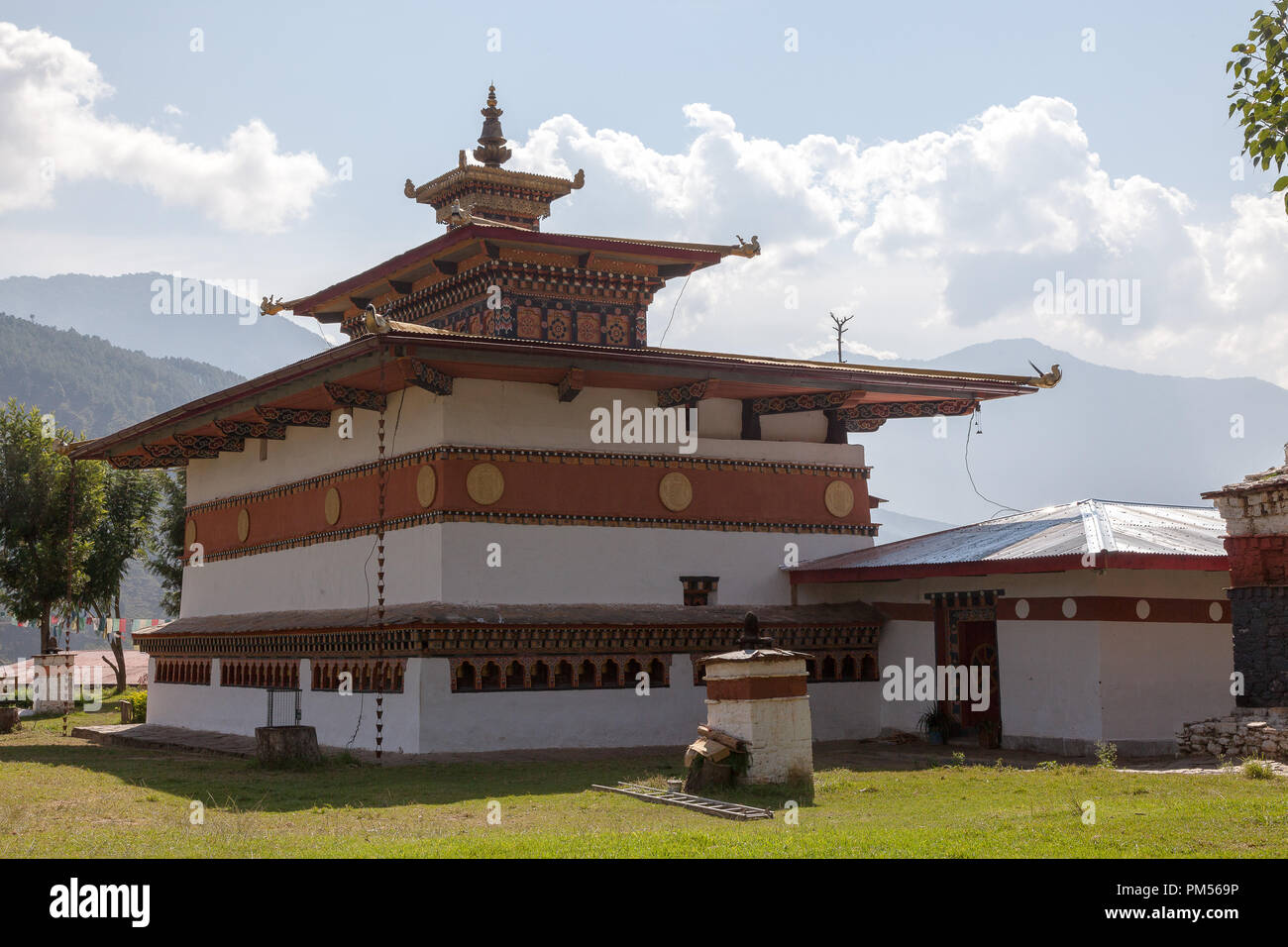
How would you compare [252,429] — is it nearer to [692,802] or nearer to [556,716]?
[556,716]

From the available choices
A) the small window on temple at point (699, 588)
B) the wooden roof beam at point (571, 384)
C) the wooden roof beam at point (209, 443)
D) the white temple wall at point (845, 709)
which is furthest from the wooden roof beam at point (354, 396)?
the white temple wall at point (845, 709)

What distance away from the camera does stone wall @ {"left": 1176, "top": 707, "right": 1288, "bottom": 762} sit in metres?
14.0

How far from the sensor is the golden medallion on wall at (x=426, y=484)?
59.9ft

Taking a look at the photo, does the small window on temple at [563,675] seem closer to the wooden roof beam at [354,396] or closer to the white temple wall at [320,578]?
the white temple wall at [320,578]

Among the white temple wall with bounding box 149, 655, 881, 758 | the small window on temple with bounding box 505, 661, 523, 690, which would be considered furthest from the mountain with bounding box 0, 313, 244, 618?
the small window on temple with bounding box 505, 661, 523, 690

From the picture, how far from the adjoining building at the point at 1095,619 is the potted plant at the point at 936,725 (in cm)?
47

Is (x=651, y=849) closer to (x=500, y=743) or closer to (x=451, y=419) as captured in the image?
(x=500, y=743)

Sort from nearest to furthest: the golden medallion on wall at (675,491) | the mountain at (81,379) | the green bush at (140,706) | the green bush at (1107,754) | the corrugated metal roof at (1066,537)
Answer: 1. the green bush at (1107,754)
2. the corrugated metal roof at (1066,537)
3. the golden medallion on wall at (675,491)
4. the green bush at (140,706)
5. the mountain at (81,379)

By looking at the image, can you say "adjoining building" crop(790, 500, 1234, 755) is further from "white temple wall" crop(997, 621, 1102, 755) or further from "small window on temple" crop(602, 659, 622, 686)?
"small window on temple" crop(602, 659, 622, 686)

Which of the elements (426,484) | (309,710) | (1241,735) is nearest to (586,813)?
(1241,735)

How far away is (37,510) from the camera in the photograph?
3269 cm

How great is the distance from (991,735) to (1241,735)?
3854 mm

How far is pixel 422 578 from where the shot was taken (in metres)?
18.3
